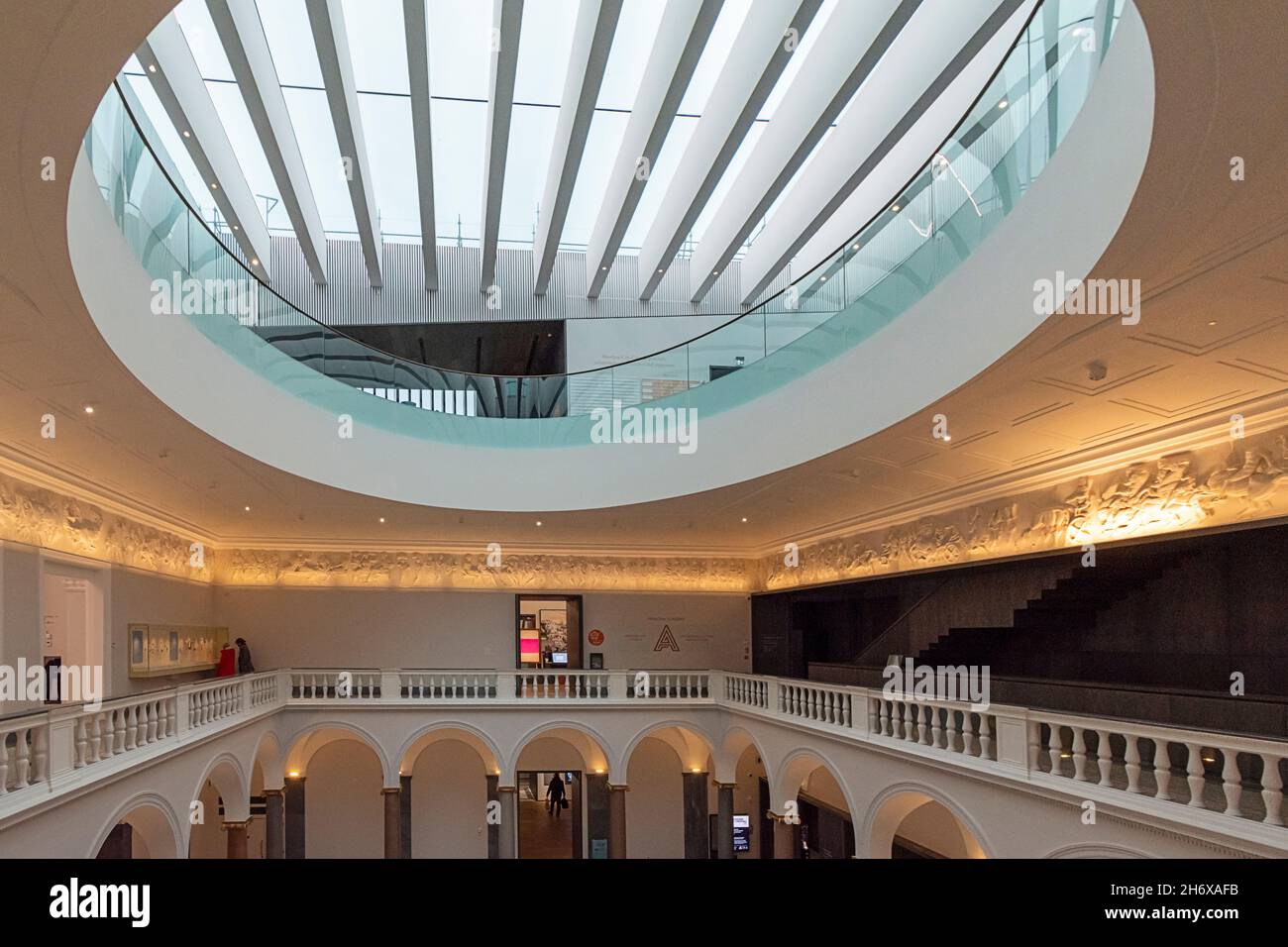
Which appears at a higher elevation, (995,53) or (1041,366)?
(995,53)

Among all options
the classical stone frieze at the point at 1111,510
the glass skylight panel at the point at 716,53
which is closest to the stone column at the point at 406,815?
the classical stone frieze at the point at 1111,510

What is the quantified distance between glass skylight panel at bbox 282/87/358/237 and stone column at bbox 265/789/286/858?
12058 mm

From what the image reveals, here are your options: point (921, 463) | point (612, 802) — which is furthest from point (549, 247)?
point (612, 802)

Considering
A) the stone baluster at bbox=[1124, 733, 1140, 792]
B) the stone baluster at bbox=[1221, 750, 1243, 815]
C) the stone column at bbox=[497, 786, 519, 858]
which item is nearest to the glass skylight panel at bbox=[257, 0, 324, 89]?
the stone baluster at bbox=[1124, 733, 1140, 792]

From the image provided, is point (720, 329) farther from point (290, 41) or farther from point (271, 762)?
point (271, 762)

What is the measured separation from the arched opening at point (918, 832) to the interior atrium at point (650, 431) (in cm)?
9

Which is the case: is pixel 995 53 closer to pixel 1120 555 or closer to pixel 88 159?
pixel 1120 555

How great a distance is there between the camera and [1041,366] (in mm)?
9086

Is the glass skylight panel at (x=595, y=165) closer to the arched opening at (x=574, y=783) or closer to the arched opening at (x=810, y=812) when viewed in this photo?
the arched opening at (x=810, y=812)

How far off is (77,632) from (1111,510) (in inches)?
610

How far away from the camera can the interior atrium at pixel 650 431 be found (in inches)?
Answer: 289

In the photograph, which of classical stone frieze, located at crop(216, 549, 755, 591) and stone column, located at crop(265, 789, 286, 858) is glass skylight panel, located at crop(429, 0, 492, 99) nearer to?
classical stone frieze, located at crop(216, 549, 755, 591)

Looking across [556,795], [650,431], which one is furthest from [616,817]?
[650,431]

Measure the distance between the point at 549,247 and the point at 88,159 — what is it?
38.5ft
